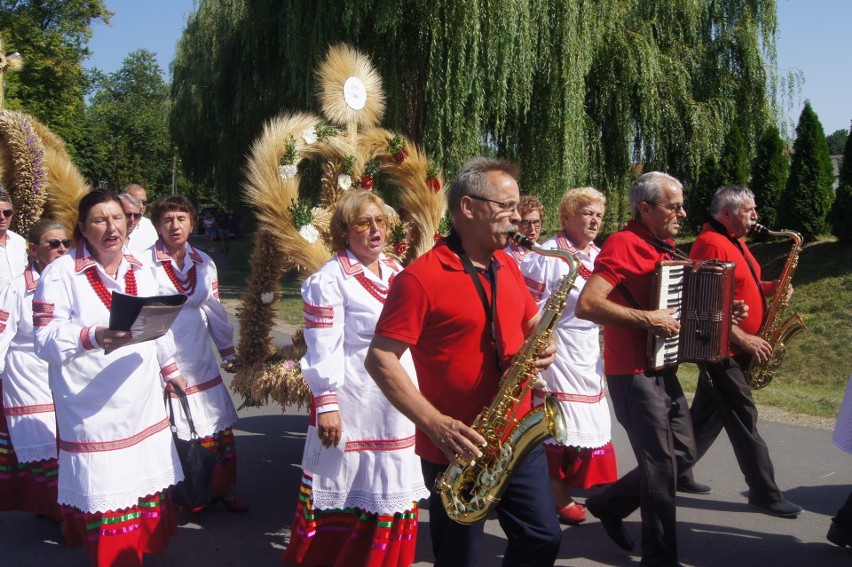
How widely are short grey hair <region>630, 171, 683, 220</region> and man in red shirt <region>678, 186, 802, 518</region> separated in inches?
38.0

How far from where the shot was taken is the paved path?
4535 mm

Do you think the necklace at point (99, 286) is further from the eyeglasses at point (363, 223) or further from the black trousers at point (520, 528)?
the black trousers at point (520, 528)

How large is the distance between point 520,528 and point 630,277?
1579 millimetres

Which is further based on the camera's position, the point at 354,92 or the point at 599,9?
the point at 599,9

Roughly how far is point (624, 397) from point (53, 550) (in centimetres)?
328

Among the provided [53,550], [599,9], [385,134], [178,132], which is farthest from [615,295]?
[178,132]

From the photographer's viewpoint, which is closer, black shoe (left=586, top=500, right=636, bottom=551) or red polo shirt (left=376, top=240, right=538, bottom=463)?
red polo shirt (left=376, top=240, right=538, bottom=463)

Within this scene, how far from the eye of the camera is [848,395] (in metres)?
4.44

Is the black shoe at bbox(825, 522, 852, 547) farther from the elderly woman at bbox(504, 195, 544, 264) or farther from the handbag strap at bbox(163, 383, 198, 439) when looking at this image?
the handbag strap at bbox(163, 383, 198, 439)

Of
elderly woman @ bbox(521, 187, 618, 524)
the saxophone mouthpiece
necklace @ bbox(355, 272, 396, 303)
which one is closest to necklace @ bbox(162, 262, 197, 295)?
necklace @ bbox(355, 272, 396, 303)

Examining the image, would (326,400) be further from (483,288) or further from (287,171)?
(287,171)

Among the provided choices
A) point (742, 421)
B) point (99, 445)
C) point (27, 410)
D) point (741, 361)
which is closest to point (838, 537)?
point (742, 421)

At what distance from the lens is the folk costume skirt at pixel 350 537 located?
404 cm

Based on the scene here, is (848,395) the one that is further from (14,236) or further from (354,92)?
(14,236)
